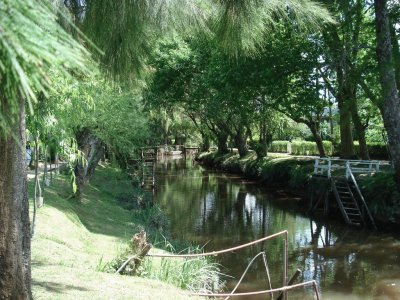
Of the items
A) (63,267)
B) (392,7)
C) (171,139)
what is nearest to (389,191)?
(392,7)

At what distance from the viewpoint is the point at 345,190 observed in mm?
19719

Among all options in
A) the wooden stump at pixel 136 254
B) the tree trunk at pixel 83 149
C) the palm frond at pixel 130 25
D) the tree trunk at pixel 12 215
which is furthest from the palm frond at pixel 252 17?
the tree trunk at pixel 83 149

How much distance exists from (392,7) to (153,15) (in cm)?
1407

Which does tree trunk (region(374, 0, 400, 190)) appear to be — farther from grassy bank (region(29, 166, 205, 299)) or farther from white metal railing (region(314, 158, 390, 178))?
grassy bank (region(29, 166, 205, 299))

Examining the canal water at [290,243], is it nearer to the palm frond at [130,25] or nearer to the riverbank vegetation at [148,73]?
the riverbank vegetation at [148,73]

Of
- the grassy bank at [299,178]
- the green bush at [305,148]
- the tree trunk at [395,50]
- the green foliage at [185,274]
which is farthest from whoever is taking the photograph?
the green bush at [305,148]

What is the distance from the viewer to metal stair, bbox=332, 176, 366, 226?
17828 millimetres

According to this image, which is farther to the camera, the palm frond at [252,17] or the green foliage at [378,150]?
the green foliage at [378,150]

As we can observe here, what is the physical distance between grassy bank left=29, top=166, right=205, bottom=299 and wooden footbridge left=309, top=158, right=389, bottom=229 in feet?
25.5

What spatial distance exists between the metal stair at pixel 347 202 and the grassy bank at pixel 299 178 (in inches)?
19.2

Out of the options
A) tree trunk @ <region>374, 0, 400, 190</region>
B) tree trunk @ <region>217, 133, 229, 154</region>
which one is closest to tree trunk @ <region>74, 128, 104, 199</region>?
tree trunk @ <region>374, 0, 400, 190</region>

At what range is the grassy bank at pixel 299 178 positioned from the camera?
1672 cm

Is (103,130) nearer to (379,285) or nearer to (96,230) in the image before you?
(96,230)

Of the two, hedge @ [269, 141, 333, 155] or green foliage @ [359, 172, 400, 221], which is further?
hedge @ [269, 141, 333, 155]
